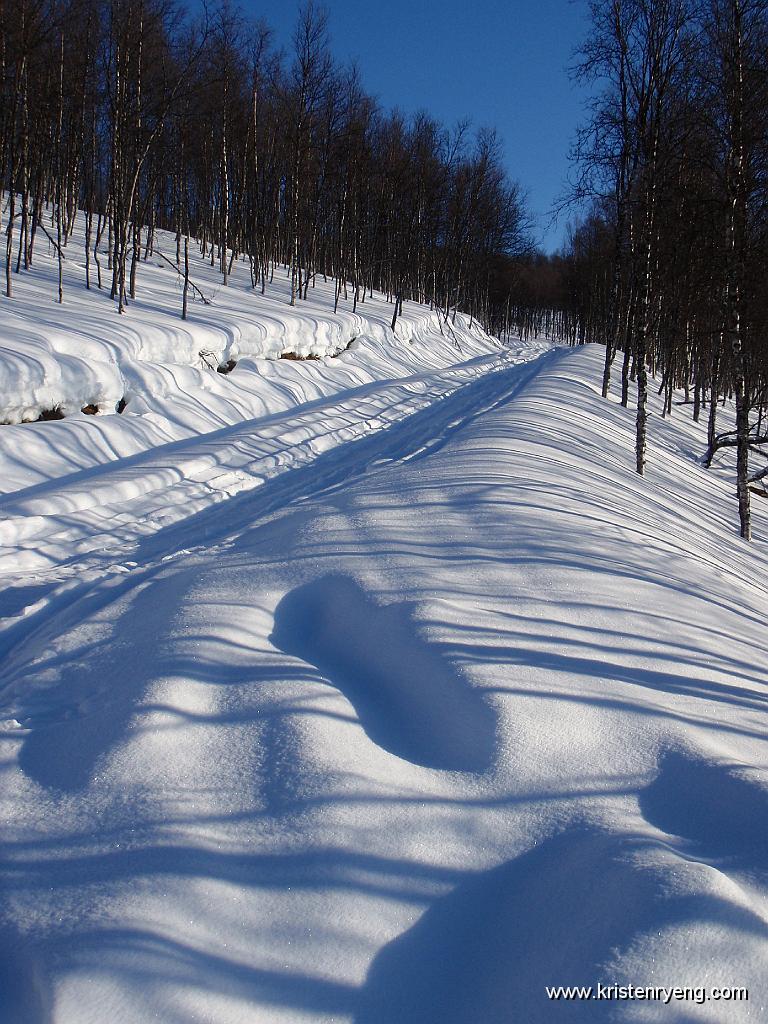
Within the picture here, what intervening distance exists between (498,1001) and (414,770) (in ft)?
2.92

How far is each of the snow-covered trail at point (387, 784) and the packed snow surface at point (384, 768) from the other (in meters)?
0.01

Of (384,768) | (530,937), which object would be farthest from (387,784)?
(530,937)

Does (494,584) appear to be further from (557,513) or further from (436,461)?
(436,461)

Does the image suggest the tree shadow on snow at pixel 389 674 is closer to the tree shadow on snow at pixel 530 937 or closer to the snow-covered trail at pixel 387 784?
the snow-covered trail at pixel 387 784

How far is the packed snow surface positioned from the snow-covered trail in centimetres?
1

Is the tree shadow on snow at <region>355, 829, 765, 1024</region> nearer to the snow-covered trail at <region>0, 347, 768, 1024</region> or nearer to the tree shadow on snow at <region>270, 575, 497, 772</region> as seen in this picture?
the snow-covered trail at <region>0, 347, 768, 1024</region>

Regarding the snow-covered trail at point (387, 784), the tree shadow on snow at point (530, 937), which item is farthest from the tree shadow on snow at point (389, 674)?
the tree shadow on snow at point (530, 937)

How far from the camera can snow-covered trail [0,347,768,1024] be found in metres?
1.91

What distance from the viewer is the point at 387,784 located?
8.47ft

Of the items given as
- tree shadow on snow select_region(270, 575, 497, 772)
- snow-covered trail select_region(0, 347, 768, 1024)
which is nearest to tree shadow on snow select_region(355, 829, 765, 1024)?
snow-covered trail select_region(0, 347, 768, 1024)

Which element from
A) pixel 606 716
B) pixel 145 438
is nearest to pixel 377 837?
pixel 606 716

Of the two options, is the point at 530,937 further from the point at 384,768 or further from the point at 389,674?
the point at 389,674

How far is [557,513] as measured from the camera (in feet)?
18.0

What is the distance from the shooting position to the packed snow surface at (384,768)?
191 cm
